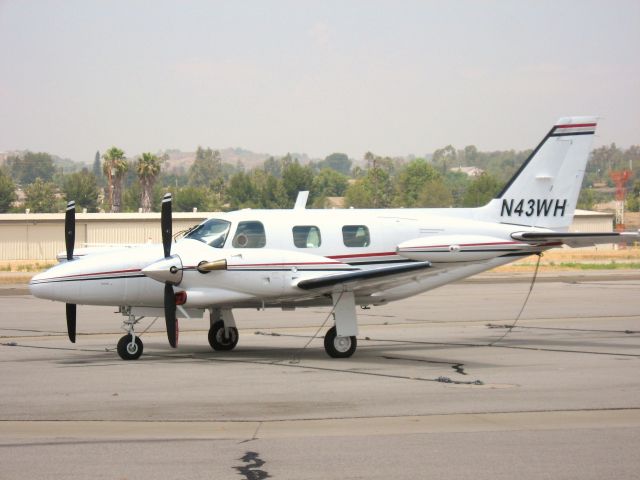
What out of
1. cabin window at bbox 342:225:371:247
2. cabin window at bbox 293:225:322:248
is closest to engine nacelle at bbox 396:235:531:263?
cabin window at bbox 342:225:371:247

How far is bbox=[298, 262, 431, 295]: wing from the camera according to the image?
16.8 m

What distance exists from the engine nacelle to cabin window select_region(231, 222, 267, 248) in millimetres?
2840

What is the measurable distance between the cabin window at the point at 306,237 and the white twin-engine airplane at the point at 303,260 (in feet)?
A: 0.06

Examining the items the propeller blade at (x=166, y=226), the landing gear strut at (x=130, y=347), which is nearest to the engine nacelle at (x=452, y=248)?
the propeller blade at (x=166, y=226)

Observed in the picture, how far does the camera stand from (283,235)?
1792 cm

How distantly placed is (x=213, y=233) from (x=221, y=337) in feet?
8.09

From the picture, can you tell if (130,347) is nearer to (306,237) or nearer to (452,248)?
(306,237)

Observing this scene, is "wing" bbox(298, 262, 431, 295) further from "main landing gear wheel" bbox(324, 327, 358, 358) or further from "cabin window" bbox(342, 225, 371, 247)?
"cabin window" bbox(342, 225, 371, 247)

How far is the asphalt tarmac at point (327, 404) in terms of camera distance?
9234 millimetres

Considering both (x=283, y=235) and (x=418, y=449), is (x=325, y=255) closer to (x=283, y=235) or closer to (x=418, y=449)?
(x=283, y=235)

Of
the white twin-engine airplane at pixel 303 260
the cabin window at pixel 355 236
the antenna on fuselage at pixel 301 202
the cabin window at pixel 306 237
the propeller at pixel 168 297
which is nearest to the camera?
the propeller at pixel 168 297

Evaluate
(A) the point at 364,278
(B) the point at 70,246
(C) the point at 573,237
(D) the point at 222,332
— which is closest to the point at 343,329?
(A) the point at 364,278

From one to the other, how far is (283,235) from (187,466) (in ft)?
29.9

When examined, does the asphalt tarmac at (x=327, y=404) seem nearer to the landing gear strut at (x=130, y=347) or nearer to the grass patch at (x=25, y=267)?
the landing gear strut at (x=130, y=347)
